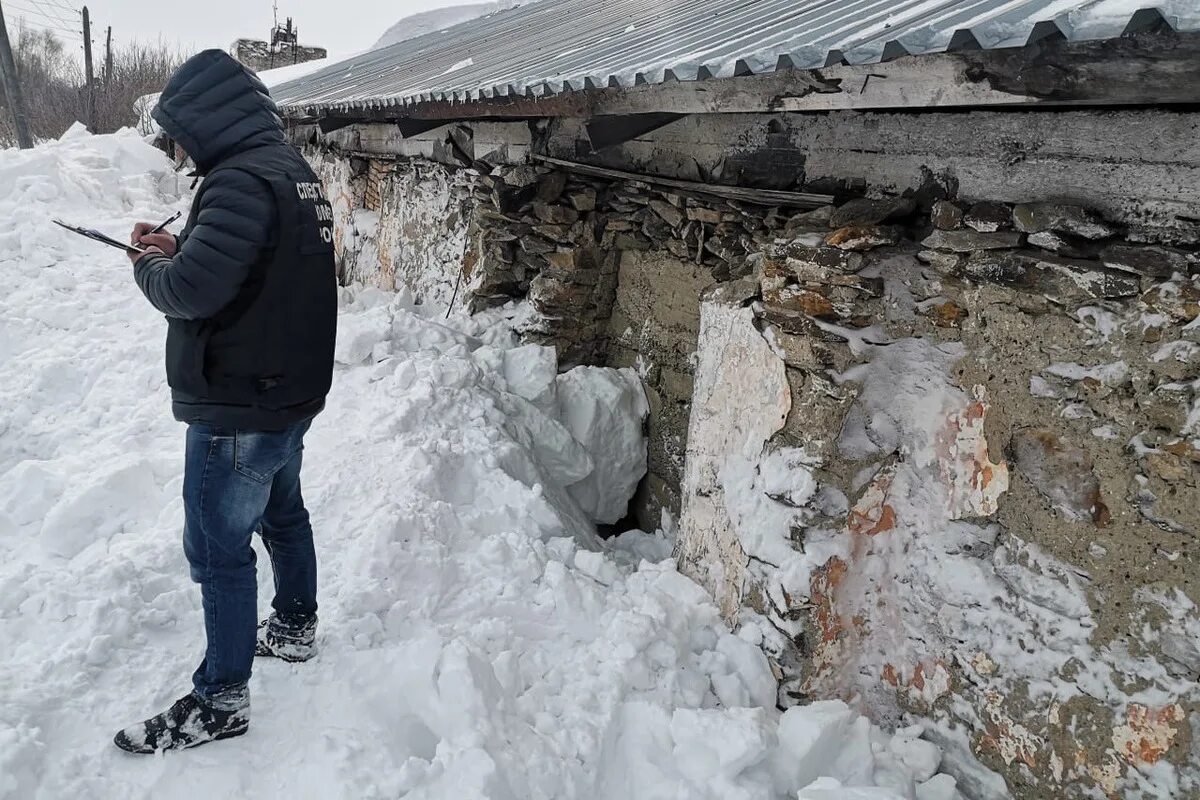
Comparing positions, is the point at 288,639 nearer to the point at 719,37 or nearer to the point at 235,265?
the point at 235,265

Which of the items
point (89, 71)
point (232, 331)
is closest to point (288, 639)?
point (232, 331)

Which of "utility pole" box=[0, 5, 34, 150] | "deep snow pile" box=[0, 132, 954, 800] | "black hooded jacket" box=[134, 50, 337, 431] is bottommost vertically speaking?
"deep snow pile" box=[0, 132, 954, 800]

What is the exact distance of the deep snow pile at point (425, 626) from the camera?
210cm

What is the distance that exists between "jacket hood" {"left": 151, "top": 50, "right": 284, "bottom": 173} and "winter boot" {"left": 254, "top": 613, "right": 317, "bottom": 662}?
1.40 meters

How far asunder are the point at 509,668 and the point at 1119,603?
1.71 metres

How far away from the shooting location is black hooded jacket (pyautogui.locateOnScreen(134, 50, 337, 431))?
6.25ft

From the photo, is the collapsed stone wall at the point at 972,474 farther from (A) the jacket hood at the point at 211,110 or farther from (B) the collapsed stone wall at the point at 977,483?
(A) the jacket hood at the point at 211,110

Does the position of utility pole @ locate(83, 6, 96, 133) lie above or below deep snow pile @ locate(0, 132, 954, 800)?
above

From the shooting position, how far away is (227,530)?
206 cm

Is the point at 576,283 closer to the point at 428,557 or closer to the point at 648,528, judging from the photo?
the point at 648,528

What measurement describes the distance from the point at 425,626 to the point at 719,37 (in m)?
2.31

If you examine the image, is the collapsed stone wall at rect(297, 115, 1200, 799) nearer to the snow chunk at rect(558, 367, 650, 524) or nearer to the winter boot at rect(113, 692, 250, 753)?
the snow chunk at rect(558, 367, 650, 524)

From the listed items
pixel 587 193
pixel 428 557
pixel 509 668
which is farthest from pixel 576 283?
pixel 509 668

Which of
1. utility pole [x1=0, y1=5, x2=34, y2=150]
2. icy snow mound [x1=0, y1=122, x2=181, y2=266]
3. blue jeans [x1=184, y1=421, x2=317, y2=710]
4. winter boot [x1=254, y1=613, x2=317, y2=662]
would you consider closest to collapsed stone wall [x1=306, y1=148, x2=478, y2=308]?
icy snow mound [x1=0, y1=122, x2=181, y2=266]
